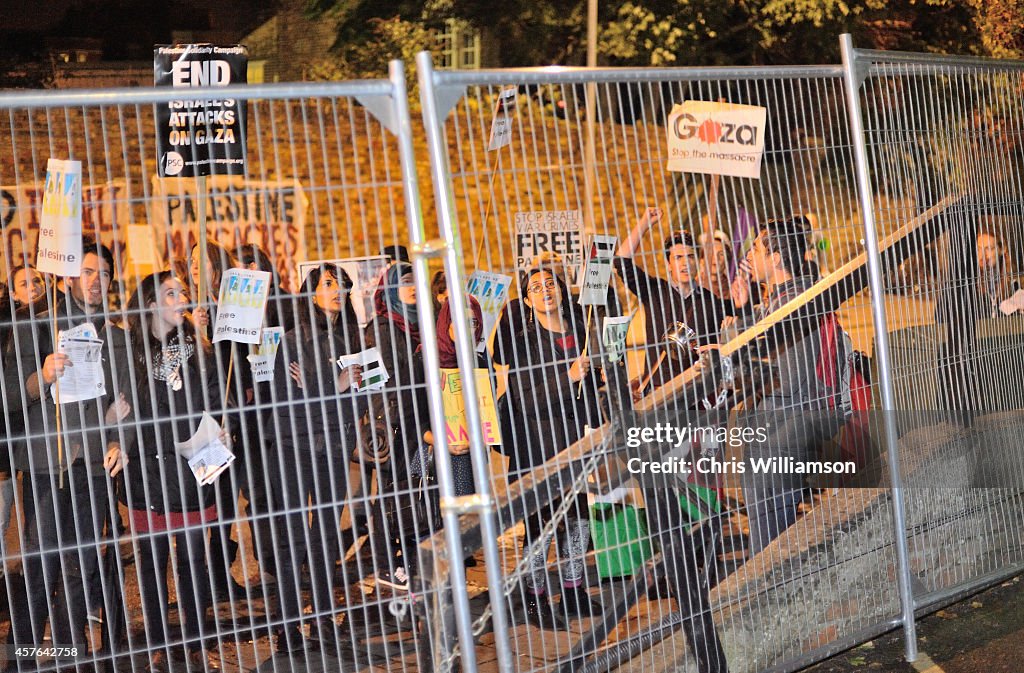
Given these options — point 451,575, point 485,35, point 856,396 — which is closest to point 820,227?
point 856,396

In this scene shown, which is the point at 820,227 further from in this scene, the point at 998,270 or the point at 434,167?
the point at 434,167

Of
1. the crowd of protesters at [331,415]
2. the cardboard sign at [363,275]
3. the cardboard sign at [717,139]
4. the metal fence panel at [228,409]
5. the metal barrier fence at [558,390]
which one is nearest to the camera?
the metal fence panel at [228,409]

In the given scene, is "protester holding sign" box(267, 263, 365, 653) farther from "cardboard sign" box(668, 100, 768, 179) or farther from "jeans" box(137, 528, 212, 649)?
"cardboard sign" box(668, 100, 768, 179)

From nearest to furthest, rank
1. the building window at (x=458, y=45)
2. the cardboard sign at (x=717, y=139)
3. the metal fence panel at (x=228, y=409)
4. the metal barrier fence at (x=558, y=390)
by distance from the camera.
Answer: the metal fence panel at (x=228, y=409) → the metal barrier fence at (x=558, y=390) → the cardboard sign at (x=717, y=139) → the building window at (x=458, y=45)

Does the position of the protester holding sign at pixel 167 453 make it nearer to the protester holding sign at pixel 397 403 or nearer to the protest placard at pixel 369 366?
the protest placard at pixel 369 366

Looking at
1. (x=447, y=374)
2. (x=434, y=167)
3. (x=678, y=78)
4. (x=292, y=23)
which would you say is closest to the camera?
(x=434, y=167)

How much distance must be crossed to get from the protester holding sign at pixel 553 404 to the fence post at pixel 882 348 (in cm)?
134

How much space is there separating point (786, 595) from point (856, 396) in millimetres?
926

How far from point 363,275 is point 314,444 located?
677mm

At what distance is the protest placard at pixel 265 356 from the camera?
3.59m

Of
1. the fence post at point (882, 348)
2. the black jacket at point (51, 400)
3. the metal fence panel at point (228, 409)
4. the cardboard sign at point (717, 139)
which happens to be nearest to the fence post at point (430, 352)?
the metal fence panel at point (228, 409)

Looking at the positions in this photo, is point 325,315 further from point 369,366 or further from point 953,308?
point 953,308

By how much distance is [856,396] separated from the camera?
4570 mm

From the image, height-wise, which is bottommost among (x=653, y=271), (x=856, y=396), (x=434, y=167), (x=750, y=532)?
(x=750, y=532)
